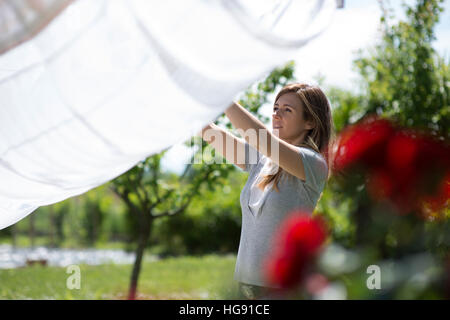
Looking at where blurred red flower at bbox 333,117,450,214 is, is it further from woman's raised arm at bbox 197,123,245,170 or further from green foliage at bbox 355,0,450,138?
green foliage at bbox 355,0,450,138

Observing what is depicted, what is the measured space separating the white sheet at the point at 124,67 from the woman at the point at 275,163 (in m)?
0.28

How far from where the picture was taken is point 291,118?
2.06 meters

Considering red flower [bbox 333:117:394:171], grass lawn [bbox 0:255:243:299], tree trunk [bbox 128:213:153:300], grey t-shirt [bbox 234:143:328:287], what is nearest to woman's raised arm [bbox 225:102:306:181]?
grey t-shirt [bbox 234:143:328:287]

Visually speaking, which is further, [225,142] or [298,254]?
[225,142]

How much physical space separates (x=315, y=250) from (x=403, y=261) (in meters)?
0.10

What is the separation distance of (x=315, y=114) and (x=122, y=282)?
579 cm

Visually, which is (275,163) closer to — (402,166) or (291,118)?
(291,118)

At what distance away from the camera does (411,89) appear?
6.06 metres

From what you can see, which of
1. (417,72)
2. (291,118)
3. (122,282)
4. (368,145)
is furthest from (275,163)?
(122,282)

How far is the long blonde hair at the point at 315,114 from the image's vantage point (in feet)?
6.70

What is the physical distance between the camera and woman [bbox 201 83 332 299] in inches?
67.1

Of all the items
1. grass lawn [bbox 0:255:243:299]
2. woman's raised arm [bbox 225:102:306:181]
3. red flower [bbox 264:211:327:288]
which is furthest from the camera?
grass lawn [bbox 0:255:243:299]

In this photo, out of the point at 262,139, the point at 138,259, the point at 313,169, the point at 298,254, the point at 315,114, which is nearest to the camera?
the point at 298,254

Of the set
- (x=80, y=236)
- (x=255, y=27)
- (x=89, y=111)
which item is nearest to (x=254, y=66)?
(x=255, y=27)
